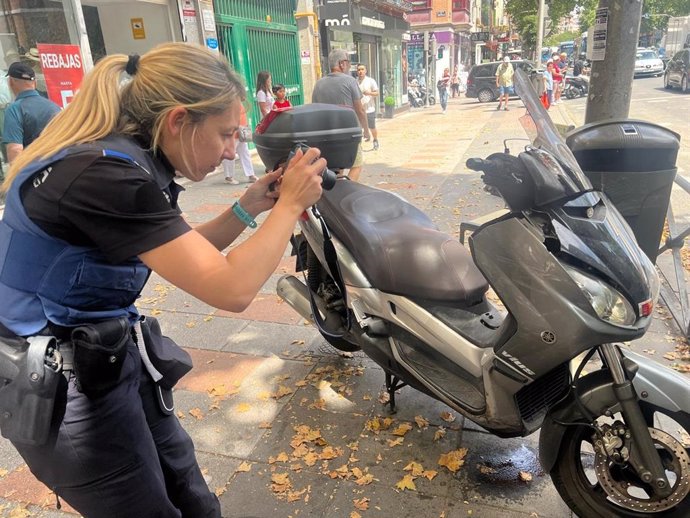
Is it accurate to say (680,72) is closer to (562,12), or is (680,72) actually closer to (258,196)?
(562,12)

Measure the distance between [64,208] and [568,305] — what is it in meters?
1.54

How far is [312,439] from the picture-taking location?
2830 millimetres

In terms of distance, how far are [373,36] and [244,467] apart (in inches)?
769

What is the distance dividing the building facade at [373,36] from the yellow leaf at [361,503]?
13102mm

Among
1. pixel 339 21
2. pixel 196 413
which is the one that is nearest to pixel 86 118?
pixel 196 413

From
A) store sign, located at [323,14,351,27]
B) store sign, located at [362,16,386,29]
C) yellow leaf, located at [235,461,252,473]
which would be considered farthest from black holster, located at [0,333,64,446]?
store sign, located at [362,16,386,29]

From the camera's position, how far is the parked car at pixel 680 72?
21141 millimetres

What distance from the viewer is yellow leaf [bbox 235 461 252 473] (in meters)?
2.64

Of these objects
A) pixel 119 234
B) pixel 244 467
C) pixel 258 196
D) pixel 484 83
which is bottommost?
pixel 484 83

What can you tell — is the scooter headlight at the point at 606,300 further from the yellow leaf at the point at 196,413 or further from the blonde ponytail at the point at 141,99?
the yellow leaf at the point at 196,413

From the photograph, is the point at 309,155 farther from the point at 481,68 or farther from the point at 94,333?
the point at 481,68

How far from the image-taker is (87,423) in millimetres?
1457

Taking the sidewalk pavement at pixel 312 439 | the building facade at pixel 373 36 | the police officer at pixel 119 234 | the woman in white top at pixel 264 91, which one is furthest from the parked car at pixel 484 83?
the police officer at pixel 119 234

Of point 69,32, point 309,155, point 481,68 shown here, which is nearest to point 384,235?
point 309,155
